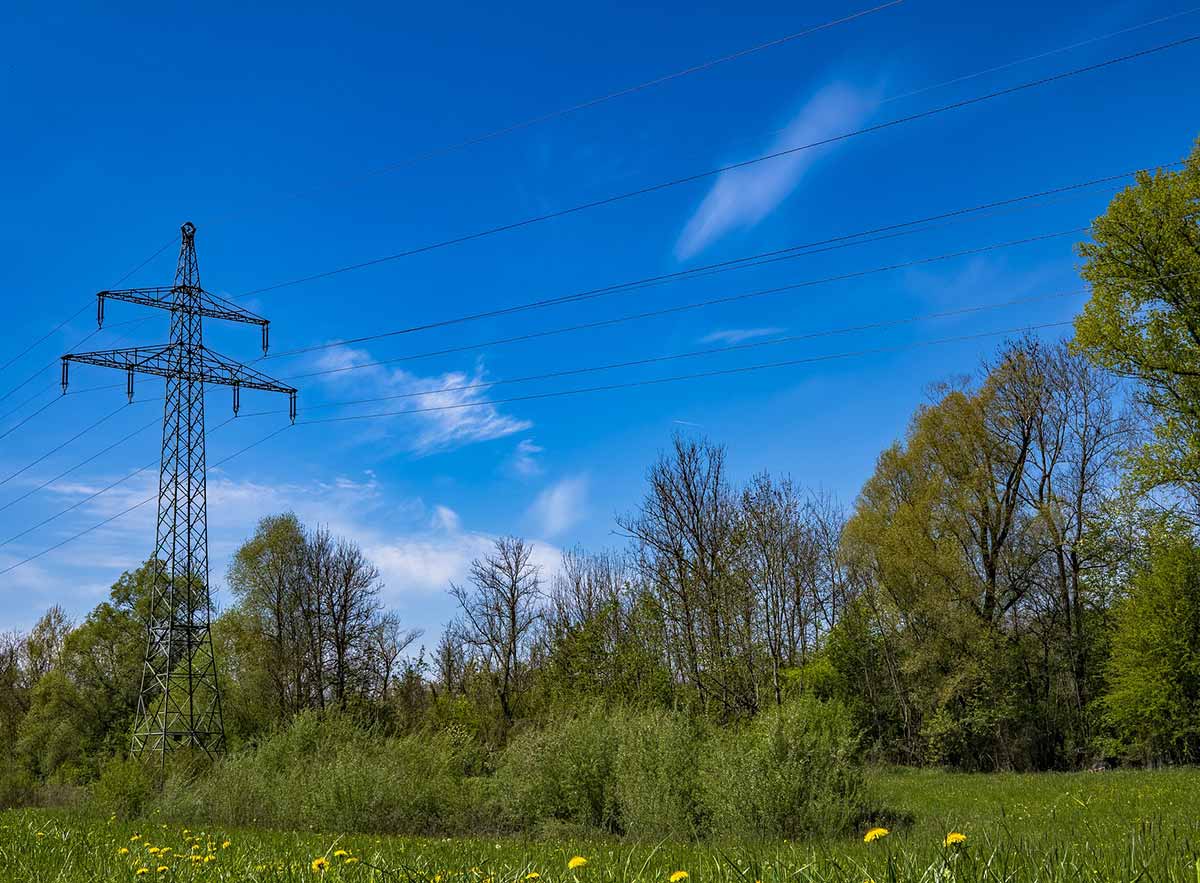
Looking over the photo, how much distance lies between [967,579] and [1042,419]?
22.8 feet

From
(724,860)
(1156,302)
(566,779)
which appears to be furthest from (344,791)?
(1156,302)

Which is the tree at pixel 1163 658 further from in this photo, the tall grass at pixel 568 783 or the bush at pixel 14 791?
the bush at pixel 14 791

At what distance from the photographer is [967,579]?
108 ft

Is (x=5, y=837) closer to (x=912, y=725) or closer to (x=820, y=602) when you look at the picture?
(x=820, y=602)

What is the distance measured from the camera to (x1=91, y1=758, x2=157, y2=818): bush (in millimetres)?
19562

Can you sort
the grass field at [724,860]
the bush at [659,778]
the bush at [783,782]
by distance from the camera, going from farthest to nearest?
the bush at [659,778], the bush at [783,782], the grass field at [724,860]

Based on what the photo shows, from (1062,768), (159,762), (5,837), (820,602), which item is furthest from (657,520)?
(5,837)

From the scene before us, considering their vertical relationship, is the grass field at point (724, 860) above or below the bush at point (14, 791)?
above

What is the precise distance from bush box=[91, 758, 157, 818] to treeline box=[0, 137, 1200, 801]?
6910mm

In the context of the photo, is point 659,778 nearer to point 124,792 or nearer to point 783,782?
point 783,782

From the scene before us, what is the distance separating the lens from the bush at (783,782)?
1354cm

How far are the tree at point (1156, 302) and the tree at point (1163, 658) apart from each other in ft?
15.6

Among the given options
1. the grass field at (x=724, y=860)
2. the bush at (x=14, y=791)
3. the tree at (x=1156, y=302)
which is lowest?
the bush at (x=14, y=791)

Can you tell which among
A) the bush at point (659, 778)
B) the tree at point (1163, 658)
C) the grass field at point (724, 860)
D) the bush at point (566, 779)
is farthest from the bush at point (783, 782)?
the tree at point (1163, 658)
